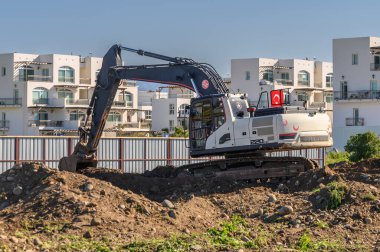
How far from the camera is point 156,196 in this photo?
26.8 meters

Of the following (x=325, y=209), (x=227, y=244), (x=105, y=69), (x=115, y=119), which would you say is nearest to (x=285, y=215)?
(x=325, y=209)

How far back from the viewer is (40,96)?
9556 cm

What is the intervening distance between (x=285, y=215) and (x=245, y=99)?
6.82 metres

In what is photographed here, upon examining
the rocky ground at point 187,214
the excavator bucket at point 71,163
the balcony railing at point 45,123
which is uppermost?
the balcony railing at point 45,123

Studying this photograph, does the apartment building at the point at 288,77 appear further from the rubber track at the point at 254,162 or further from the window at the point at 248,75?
the rubber track at the point at 254,162

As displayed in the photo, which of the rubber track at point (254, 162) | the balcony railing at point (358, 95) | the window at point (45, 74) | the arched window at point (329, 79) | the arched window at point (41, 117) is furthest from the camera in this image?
the arched window at point (329, 79)

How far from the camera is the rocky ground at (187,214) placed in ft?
63.3

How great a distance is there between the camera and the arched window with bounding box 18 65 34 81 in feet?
310

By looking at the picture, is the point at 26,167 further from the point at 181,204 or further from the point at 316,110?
the point at 316,110

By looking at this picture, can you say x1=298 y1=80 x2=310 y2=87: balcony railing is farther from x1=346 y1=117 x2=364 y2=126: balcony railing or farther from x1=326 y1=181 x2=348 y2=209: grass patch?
x1=326 y1=181 x2=348 y2=209: grass patch

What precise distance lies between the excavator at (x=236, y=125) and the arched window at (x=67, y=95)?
2606 inches

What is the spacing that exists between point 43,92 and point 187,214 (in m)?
75.6

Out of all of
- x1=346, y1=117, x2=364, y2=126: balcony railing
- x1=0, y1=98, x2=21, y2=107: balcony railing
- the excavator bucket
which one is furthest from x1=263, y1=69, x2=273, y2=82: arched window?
the excavator bucket

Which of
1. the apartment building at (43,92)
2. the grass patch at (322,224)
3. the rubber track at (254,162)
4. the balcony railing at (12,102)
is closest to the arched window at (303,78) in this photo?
the apartment building at (43,92)
